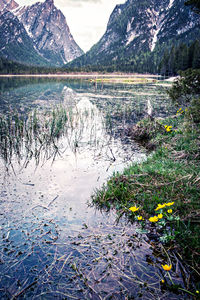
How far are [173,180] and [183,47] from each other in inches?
3492

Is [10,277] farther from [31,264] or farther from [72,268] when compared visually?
[72,268]

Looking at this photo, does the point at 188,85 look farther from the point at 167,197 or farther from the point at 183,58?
the point at 183,58

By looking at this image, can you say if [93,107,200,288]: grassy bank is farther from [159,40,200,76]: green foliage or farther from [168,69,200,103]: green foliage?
[159,40,200,76]: green foliage

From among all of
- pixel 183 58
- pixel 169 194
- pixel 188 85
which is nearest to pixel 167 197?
pixel 169 194

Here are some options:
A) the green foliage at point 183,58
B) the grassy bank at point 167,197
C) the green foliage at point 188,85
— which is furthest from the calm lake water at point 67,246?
the green foliage at point 183,58

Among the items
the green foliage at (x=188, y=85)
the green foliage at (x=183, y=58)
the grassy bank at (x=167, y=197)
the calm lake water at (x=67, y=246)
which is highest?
the green foliage at (x=183, y=58)

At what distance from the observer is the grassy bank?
3.73m

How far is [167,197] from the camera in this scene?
475 cm

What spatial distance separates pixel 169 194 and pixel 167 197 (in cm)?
20

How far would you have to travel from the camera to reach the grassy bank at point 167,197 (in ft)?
12.3

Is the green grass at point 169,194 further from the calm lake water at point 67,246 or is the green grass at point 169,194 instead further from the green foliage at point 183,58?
the green foliage at point 183,58

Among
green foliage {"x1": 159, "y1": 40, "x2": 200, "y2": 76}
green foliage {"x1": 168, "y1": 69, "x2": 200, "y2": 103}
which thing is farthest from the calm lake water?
green foliage {"x1": 159, "y1": 40, "x2": 200, "y2": 76}

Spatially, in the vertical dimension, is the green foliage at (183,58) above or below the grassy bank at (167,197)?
above

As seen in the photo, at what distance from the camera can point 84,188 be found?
19.6 feet
